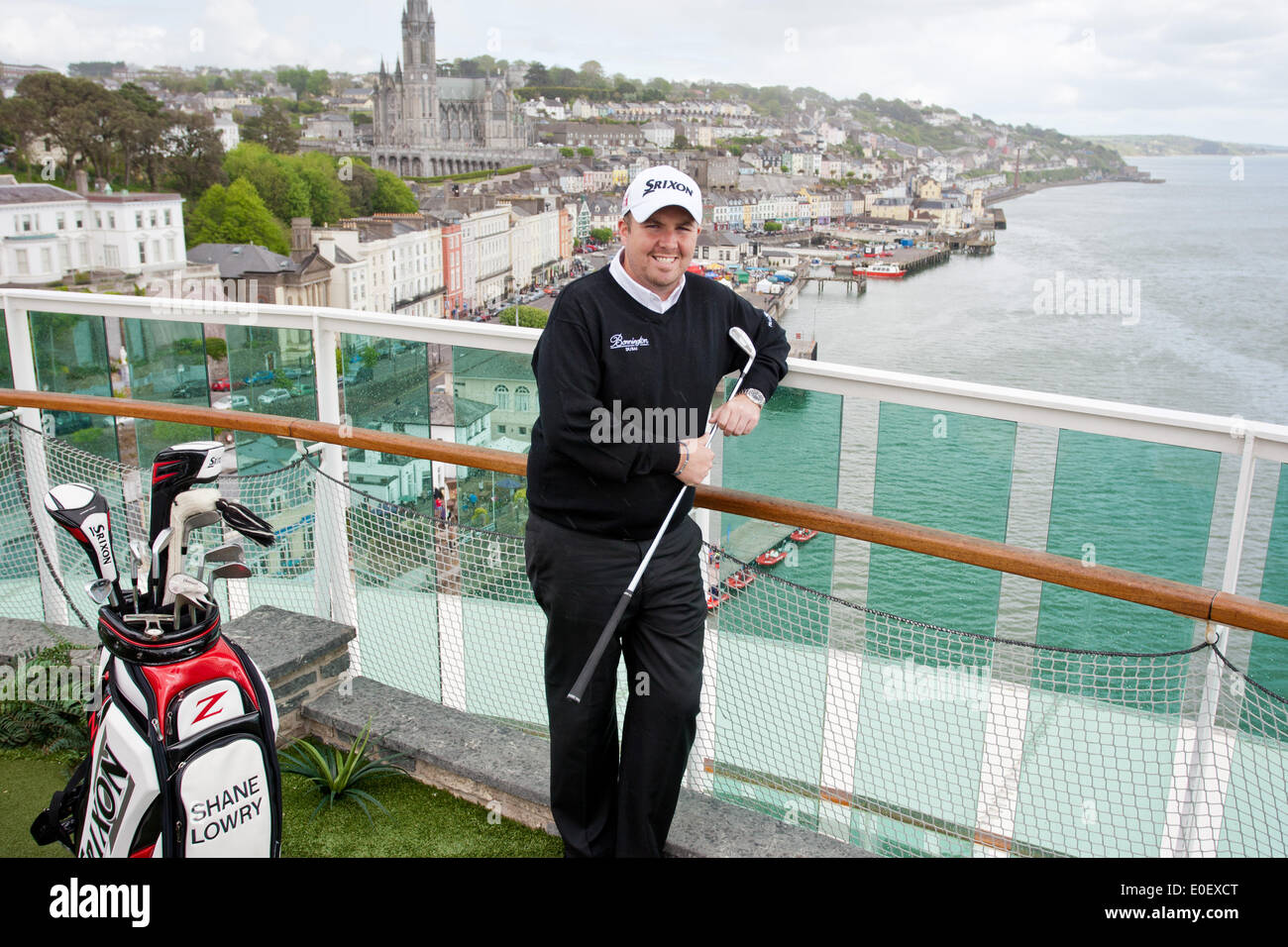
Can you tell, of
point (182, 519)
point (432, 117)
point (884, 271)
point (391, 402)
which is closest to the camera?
point (182, 519)

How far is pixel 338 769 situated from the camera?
2713 millimetres

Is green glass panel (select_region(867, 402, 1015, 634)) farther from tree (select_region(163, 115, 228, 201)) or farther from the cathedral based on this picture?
the cathedral

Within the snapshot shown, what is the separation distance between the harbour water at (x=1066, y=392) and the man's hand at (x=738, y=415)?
34 cm

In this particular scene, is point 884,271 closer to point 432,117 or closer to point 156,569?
point 432,117

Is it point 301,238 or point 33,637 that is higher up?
point 33,637

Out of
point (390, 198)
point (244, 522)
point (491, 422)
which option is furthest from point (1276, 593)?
point (390, 198)

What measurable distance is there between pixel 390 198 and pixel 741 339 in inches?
3649

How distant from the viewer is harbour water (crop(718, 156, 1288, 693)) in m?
2.26

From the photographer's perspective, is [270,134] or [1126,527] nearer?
[1126,527]

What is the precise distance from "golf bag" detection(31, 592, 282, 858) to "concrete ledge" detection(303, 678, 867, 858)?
0.80 metres

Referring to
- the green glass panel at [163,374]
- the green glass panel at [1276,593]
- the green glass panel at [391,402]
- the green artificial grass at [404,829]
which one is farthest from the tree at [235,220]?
the green glass panel at [1276,593]

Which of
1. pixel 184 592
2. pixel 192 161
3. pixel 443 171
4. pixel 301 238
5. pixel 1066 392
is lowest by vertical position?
pixel 1066 392

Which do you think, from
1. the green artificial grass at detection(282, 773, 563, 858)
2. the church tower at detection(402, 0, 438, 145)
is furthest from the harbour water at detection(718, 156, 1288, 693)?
the church tower at detection(402, 0, 438, 145)
